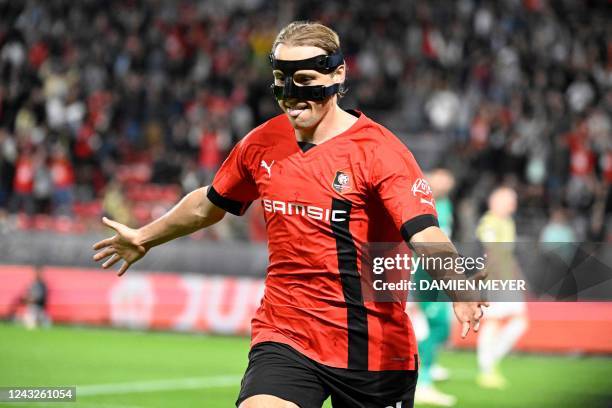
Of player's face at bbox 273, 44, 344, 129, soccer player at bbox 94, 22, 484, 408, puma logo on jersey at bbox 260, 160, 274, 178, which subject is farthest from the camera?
puma logo on jersey at bbox 260, 160, 274, 178

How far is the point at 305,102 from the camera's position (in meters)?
5.45

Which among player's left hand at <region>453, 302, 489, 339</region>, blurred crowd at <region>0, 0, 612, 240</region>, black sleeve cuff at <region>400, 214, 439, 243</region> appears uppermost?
blurred crowd at <region>0, 0, 612, 240</region>

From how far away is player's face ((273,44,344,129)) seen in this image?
17.9 ft

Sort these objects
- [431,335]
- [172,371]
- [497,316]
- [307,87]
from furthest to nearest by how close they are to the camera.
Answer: [172,371] → [497,316] → [431,335] → [307,87]

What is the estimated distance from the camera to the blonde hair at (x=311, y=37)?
548 centimetres

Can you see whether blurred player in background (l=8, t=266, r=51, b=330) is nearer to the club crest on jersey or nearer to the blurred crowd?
the blurred crowd

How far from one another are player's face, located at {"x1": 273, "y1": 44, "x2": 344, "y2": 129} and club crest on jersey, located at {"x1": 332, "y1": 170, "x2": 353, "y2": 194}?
0.98ft

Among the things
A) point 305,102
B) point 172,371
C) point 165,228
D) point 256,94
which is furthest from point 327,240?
point 256,94

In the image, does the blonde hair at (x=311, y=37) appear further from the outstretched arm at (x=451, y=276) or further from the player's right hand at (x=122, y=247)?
the player's right hand at (x=122, y=247)

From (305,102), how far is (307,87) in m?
0.07

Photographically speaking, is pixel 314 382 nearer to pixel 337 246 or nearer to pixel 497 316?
pixel 337 246

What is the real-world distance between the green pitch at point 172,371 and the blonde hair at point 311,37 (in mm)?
4828

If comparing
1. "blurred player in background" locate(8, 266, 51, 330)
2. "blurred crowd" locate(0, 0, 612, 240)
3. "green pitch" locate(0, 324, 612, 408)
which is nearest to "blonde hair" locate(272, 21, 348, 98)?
"green pitch" locate(0, 324, 612, 408)

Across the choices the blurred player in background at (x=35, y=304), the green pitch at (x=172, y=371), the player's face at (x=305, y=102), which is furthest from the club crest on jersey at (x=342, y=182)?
the blurred player in background at (x=35, y=304)
